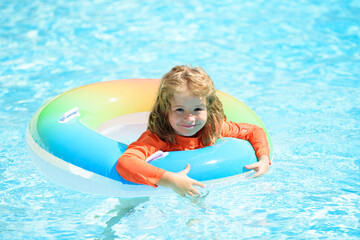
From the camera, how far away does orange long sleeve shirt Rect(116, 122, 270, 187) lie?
3.00 m

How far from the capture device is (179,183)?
2.96 metres

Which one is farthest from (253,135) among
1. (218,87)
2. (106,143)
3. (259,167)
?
(218,87)

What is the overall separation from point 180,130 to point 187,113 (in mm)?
133

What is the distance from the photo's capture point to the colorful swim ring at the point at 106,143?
317cm

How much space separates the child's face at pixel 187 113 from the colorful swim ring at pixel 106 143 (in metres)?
0.16

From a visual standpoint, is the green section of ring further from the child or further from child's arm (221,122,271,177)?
the child

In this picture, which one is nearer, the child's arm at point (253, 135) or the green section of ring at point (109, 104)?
the child's arm at point (253, 135)

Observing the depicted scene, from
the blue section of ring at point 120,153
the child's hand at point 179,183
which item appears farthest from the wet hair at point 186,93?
the child's hand at point 179,183

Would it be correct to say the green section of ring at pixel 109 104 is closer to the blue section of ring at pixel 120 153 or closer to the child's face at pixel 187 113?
the blue section of ring at pixel 120 153

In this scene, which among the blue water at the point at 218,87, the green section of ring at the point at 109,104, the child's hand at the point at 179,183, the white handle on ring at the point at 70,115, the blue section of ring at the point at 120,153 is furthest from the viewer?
the green section of ring at the point at 109,104

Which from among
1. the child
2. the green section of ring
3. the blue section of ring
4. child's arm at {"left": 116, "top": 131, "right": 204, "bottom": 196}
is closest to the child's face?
the child

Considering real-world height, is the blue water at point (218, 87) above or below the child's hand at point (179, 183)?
below

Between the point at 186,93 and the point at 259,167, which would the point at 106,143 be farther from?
the point at 259,167

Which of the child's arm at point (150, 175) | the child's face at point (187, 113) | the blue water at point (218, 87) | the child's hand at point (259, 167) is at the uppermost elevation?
the child's face at point (187, 113)
